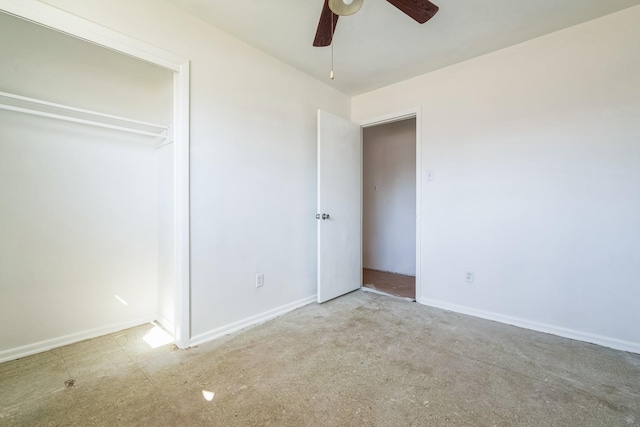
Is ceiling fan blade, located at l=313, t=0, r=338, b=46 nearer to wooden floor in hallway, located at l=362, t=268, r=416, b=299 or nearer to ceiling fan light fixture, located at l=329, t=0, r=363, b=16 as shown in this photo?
ceiling fan light fixture, located at l=329, t=0, r=363, b=16

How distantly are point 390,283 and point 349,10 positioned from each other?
3156 millimetres

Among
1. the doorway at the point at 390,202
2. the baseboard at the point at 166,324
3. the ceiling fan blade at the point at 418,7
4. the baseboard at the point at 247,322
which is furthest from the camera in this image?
the doorway at the point at 390,202

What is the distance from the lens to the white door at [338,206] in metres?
2.88

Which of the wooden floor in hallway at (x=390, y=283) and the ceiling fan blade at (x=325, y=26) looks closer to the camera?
the ceiling fan blade at (x=325, y=26)

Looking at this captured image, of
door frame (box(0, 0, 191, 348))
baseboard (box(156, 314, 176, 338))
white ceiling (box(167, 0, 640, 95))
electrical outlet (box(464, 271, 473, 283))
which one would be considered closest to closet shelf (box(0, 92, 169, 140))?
door frame (box(0, 0, 191, 348))

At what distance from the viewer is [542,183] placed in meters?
2.28

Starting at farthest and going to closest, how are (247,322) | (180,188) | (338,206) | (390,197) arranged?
(390,197), (338,206), (247,322), (180,188)

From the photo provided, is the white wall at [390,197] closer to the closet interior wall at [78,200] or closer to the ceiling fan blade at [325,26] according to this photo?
the ceiling fan blade at [325,26]

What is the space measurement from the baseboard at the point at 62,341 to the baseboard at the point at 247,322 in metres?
0.77

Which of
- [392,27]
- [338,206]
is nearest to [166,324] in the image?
[338,206]

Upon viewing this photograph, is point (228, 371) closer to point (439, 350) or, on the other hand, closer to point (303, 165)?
point (439, 350)

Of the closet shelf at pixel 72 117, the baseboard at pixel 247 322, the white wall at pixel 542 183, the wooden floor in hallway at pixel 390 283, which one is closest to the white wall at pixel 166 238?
the closet shelf at pixel 72 117

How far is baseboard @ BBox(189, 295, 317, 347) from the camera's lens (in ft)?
6.84

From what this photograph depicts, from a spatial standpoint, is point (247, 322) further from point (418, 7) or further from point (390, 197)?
point (390, 197)
